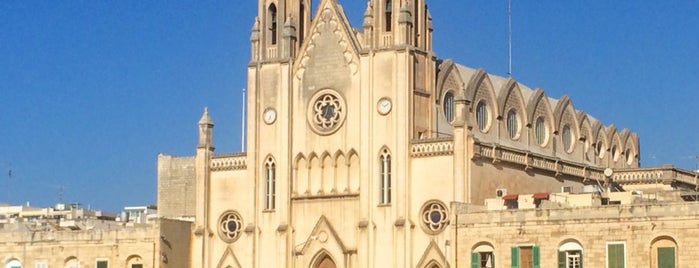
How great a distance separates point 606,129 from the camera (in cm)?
9300

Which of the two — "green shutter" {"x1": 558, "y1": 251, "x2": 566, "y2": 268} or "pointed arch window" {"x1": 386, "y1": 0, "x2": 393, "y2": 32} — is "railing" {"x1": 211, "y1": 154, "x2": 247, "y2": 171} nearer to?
"pointed arch window" {"x1": 386, "y1": 0, "x2": 393, "y2": 32}

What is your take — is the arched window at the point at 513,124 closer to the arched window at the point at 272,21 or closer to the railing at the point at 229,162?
the arched window at the point at 272,21

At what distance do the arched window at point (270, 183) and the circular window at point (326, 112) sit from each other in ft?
10.5

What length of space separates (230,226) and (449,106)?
13084mm

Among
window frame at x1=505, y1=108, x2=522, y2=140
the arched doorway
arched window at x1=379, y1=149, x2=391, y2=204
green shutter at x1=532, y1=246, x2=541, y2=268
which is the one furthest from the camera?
window frame at x1=505, y1=108, x2=522, y2=140

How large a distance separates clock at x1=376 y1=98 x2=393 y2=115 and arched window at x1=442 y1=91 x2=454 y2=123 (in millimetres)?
4491

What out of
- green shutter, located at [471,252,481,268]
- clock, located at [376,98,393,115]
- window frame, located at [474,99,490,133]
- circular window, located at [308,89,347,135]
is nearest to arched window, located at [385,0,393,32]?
clock, located at [376,98,393,115]

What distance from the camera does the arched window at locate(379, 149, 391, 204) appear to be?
234ft

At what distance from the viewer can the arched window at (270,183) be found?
7525cm

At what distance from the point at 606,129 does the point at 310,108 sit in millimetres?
26117

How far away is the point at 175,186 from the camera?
83.2 metres

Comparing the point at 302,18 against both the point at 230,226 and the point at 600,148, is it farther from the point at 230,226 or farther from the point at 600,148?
the point at 600,148

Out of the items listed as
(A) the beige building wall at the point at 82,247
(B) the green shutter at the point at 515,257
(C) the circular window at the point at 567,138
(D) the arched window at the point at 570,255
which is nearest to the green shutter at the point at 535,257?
(B) the green shutter at the point at 515,257

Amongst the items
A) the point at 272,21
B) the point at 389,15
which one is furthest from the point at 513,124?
the point at 272,21
